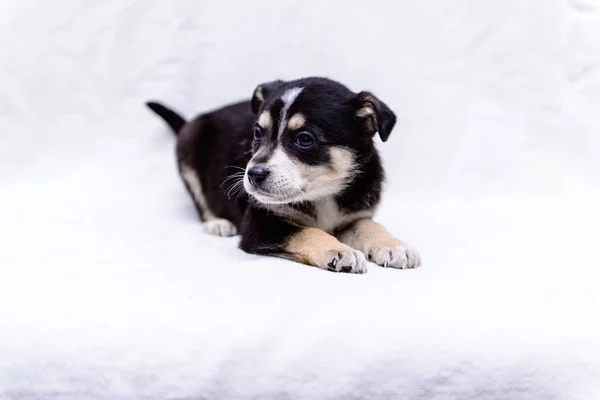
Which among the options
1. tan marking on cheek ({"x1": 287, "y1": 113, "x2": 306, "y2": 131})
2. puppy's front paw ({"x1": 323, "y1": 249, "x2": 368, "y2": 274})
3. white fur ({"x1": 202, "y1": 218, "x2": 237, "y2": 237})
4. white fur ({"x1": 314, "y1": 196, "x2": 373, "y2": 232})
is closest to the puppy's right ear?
tan marking on cheek ({"x1": 287, "y1": 113, "x2": 306, "y2": 131})

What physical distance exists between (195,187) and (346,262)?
5.80 feet

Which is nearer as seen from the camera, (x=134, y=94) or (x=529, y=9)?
(x=529, y=9)

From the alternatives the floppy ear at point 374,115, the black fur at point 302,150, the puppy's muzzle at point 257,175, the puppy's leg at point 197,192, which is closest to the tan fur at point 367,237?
the black fur at point 302,150

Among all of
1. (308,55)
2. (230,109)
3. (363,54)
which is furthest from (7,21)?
(363,54)

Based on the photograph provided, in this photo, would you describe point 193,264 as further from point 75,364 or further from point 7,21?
point 7,21

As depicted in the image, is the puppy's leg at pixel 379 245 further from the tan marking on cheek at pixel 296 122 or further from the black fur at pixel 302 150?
the tan marking on cheek at pixel 296 122

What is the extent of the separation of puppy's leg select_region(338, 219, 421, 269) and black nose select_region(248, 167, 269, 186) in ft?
2.10

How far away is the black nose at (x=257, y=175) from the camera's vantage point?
342 cm

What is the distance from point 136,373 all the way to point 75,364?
0.23 meters

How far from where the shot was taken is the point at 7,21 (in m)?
4.93

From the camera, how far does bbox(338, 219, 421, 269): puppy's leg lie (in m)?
3.45

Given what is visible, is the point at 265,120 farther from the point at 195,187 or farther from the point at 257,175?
the point at 195,187

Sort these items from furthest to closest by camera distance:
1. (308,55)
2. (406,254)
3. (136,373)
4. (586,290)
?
(308,55) → (406,254) → (586,290) → (136,373)

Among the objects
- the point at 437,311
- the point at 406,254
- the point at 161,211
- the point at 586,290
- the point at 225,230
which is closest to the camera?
the point at 437,311
